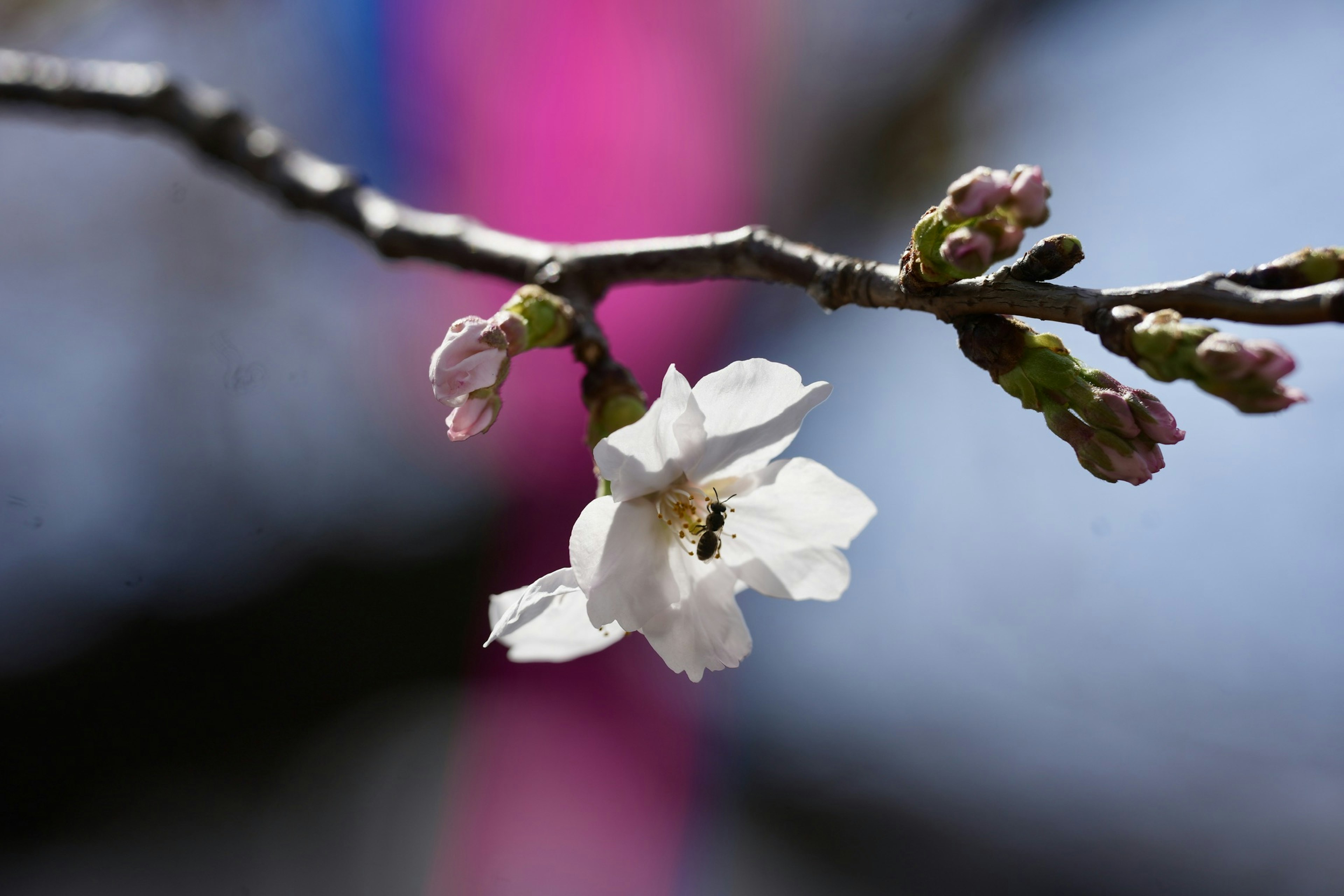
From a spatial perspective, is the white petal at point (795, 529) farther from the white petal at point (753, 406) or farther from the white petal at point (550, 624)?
the white petal at point (550, 624)

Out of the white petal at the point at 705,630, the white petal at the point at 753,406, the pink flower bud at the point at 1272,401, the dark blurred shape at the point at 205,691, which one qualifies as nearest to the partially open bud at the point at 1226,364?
the pink flower bud at the point at 1272,401

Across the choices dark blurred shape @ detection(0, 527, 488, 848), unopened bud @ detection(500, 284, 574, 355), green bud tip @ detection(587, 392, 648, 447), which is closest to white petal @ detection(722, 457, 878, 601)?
green bud tip @ detection(587, 392, 648, 447)

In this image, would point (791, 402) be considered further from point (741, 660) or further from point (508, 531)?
point (508, 531)

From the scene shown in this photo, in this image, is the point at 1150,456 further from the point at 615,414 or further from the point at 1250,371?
the point at 615,414

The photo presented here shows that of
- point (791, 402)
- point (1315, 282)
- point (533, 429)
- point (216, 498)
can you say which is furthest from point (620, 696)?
point (1315, 282)

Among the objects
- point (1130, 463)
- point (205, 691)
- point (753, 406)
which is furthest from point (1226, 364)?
point (205, 691)
